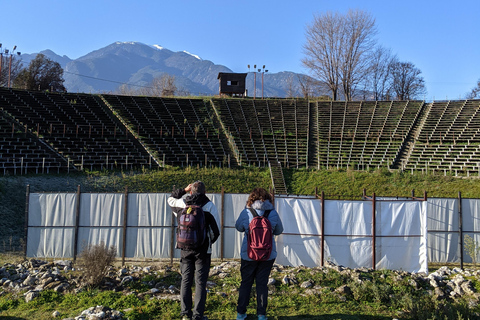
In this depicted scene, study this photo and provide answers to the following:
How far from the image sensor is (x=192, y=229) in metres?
5.51

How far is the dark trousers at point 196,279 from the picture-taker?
5.60 m

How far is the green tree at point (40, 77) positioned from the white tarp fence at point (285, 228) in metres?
41.0

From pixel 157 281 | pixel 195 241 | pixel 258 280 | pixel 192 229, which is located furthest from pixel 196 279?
pixel 157 281

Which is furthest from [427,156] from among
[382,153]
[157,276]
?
[157,276]

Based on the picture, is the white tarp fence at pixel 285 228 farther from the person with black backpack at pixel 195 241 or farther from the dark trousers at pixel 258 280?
the person with black backpack at pixel 195 241

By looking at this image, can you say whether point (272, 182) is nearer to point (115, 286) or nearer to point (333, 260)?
point (333, 260)

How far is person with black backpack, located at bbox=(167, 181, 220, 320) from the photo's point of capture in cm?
552

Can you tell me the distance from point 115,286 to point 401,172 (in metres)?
23.4

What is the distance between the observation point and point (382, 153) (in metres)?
29.8

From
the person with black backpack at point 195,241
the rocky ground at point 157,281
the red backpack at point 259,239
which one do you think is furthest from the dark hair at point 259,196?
the rocky ground at point 157,281

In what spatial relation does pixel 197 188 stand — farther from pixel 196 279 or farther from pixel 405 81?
pixel 405 81

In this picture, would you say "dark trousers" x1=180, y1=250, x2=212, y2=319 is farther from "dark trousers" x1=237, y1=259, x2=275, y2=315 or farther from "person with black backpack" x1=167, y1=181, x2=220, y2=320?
"dark trousers" x1=237, y1=259, x2=275, y2=315

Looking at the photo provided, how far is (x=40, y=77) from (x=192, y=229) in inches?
1979

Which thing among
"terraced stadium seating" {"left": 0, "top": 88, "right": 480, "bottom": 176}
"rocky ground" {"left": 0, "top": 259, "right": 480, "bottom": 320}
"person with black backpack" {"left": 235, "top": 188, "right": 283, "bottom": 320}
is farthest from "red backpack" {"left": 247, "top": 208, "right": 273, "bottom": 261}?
"terraced stadium seating" {"left": 0, "top": 88, "right": 480, "bottom": 176}
